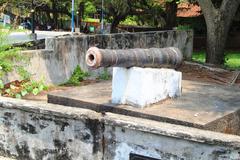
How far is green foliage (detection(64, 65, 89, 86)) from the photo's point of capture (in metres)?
10.0

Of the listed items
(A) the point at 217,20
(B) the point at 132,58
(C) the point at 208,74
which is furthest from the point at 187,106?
(A) the point at 217,20

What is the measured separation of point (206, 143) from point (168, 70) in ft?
6.91

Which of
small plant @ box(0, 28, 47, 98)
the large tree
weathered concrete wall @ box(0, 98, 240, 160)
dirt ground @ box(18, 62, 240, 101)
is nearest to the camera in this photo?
weathered concrete wall @ box(0, 98, 240, 160)

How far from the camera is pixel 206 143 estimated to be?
4.11 meters

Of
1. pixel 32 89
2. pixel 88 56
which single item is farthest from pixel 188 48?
pixel 88 56

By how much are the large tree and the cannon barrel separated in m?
8.00

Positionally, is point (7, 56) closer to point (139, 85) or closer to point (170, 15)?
point (139, 85)

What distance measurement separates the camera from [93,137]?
485 cm

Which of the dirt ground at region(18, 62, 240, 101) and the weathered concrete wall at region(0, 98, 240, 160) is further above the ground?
the weathered concrete wall at region(0, 98, 240, 160)

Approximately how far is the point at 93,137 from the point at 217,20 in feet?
32.7

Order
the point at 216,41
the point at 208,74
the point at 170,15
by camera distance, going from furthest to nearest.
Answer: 1. the point at 170,15
2. the point at 216,41
3. the point at 208,74

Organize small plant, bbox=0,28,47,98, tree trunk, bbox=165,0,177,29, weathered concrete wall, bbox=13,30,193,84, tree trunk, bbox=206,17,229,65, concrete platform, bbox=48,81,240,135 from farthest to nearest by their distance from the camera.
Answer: tree trunk, bbox=165,0,177,29, tree trunk, bbox=206,17,229,65, weathered concrete wall, bbox=13,30,193,84, small plant, bbox=0,28,47,98, concrete platform, bbox=48,81,240,135

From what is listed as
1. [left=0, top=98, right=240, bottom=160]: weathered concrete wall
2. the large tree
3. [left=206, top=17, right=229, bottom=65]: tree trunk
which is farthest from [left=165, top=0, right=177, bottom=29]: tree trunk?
[left=0, top=98, right=240, bottom=160]: weathered concrete wall

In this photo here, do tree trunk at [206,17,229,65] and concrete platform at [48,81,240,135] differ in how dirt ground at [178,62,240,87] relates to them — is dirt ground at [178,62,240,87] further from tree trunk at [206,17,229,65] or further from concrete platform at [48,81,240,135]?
concrete platform at [48,81,240,135]
